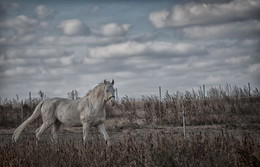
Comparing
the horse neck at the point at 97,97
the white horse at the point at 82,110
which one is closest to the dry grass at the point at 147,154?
the white horse at the point at 82,110

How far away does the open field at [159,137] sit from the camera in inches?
291

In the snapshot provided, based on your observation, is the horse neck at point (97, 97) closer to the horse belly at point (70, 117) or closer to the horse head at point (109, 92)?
the horse head at point (109, 92)

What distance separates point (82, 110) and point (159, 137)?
2690 millimetres

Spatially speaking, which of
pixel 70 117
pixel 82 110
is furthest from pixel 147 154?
pixel 70 117

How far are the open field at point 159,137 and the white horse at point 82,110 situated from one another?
69cm

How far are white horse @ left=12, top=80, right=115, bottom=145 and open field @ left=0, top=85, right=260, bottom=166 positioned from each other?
Result: 688mm

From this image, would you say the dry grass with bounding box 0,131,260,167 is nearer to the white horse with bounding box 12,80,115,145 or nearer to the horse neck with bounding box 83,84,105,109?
the white horse with bounding box 12,80,115,145

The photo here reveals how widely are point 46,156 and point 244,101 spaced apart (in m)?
16.0

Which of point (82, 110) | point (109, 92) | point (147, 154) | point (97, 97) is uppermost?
point (109, 92)

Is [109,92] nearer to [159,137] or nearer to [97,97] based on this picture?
[97,97]

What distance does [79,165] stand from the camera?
7.89 metres

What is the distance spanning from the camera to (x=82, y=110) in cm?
1408

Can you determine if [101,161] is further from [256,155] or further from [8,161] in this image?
[256,155]

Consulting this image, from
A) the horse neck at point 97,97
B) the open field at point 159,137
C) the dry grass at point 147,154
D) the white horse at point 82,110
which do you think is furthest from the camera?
the horse neck at point 97,97
